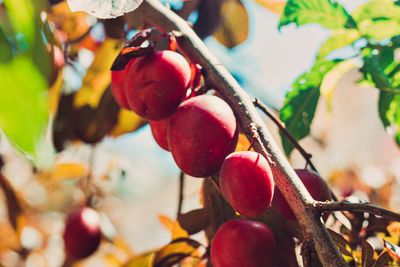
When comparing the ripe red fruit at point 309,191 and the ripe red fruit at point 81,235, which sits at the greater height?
the ripe red fruit at point 309,191

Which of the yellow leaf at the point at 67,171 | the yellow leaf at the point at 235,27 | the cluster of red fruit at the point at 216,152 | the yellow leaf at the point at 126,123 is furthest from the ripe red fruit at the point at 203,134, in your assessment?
the yellow leaf at the point at 67,171

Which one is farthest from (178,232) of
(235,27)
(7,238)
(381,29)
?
(7,238)

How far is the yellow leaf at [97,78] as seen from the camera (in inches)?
36.9

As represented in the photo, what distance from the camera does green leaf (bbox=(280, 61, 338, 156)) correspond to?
71 centimetres

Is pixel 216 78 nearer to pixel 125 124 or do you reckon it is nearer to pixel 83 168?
pixel 125 124

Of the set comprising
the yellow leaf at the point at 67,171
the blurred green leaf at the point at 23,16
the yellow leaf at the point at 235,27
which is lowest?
the yellow leaf at the point at 67,171

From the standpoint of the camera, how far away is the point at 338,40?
77 cm

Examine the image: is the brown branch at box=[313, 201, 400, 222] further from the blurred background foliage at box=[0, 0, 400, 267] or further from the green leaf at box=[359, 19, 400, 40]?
the green leaf at box=[359, 19, 400, 40]

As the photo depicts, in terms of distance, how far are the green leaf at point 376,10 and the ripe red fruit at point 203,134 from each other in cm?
46

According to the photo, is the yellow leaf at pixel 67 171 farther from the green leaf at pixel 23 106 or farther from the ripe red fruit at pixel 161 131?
the green leaf at pixel 23 106

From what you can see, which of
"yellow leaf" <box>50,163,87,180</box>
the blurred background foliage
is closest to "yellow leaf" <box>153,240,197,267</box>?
the blurred background foliage

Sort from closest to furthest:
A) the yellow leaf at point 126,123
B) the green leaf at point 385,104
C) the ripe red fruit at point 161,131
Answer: the ripe red fruit at point 161,131 < the green leaf at point 385,104 < the yellow leaf at point 126,123

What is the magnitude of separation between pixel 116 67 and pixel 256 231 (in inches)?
12.1

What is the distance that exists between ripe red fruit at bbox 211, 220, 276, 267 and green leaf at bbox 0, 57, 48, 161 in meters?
0.33
